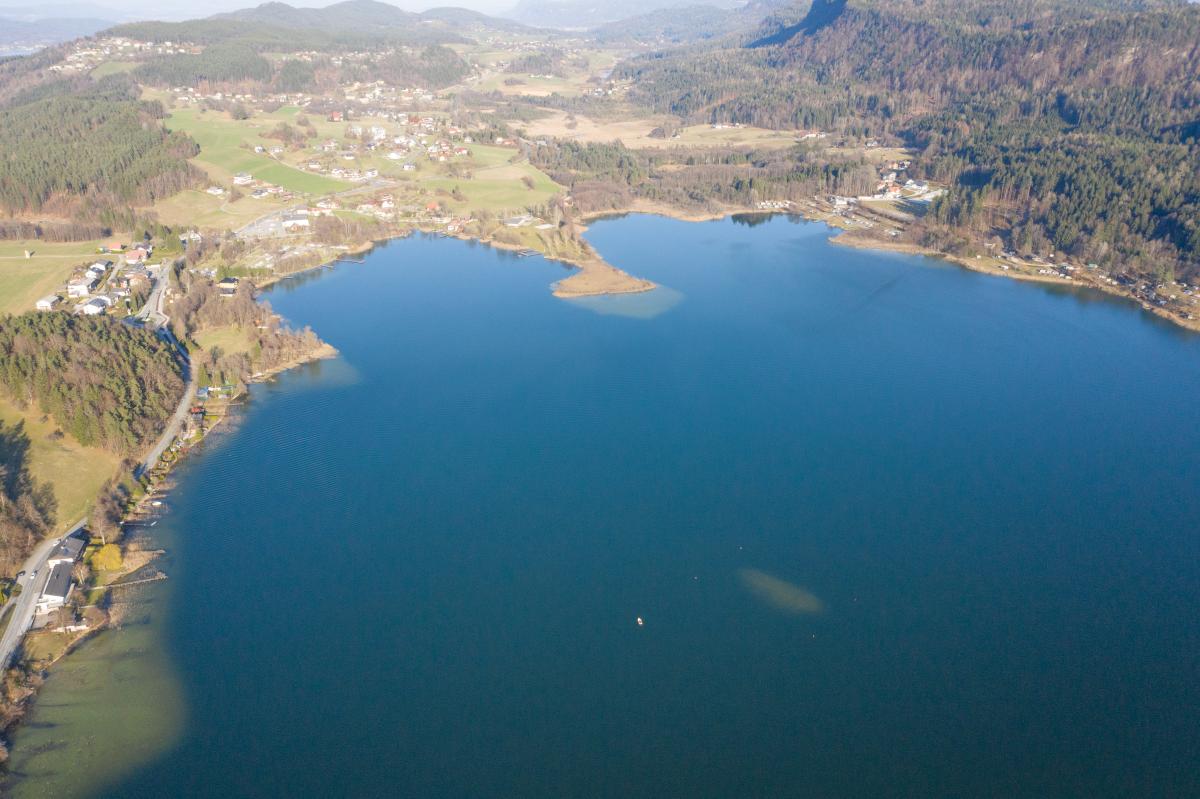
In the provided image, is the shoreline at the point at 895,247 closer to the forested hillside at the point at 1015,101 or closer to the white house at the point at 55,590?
the forested hillside at the point at 1015,101

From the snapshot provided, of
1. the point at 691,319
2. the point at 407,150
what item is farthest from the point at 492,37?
the point at 691,319

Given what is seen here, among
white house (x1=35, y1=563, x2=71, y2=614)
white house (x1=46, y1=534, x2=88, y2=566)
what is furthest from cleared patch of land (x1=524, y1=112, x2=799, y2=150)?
white house (x1=35, y1=563, x2=71, y2=614)

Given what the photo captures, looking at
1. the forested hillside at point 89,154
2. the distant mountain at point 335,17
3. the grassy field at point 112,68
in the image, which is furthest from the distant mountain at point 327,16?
the forested hillside at point 89,154

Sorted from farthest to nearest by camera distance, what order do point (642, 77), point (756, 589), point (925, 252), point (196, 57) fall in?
point (642, 77) → point (196, 57) → point (925, 252) → point (756, 589)

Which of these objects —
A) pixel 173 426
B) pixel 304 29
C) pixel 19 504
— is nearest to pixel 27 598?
pixel 19 504

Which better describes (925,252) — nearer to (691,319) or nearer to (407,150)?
(691,319)
